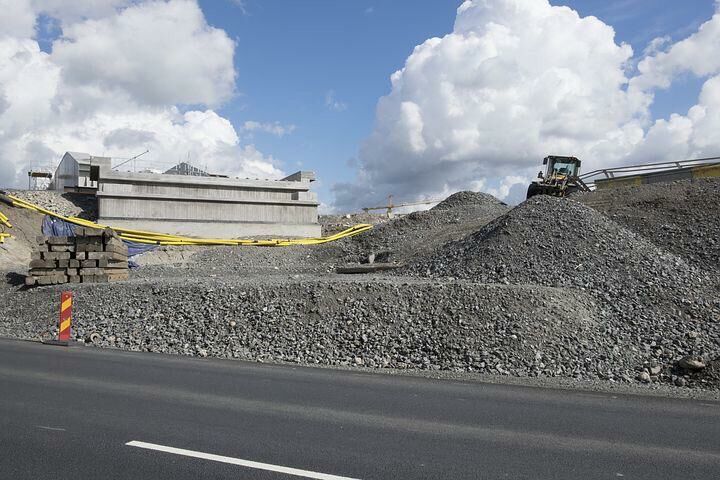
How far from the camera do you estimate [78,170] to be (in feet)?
113

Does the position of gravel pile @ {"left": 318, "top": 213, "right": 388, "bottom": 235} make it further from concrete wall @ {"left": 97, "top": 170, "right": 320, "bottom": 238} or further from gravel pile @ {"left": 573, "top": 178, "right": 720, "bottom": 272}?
gravel pile @ {"left": 573, "top": 178, "right": 720, "bottom": 272}

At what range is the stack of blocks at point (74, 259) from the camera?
696 inches

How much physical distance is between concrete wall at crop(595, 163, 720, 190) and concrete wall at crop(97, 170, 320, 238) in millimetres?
15349

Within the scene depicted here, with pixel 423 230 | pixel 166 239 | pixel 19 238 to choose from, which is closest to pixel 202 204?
pixel 166 239

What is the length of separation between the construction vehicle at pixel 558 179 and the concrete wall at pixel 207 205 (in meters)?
11.8

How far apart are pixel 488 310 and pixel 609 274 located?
4.48 m

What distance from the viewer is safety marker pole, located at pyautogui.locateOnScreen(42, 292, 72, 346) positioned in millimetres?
12502

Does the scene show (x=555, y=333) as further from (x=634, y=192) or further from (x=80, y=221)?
(x=80, y=221)

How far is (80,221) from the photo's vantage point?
85.7 feet

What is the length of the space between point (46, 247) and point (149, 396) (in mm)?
12537

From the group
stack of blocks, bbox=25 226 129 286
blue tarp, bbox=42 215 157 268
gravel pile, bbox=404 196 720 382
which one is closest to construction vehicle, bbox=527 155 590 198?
gravel pile, bbox=404 196 720 382

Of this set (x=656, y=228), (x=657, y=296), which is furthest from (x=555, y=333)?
(x=656, y=228)

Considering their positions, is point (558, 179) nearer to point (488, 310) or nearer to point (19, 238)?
point (488, 310)

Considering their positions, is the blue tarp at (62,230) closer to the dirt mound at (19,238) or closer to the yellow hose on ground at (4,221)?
the dirt mound at (19,238)
